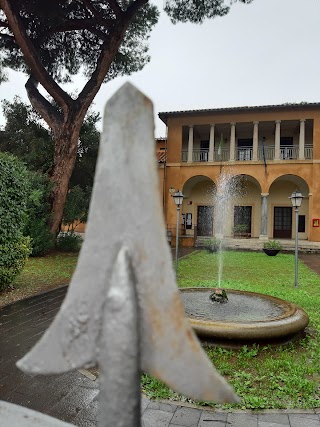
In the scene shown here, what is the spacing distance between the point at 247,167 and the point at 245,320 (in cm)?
1941

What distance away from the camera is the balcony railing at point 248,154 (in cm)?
2325

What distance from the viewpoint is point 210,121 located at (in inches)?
934

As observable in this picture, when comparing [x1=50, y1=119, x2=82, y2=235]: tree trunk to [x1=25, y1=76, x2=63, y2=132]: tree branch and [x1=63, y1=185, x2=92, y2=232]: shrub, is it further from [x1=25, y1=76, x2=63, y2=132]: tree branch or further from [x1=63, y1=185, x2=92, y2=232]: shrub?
[x1=63, y1=185, x2=92, y2=232]: shrub

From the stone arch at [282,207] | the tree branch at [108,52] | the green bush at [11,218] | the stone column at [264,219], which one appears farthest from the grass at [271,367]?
the stone arch at [282,207]

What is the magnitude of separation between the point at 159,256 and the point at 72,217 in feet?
51.4

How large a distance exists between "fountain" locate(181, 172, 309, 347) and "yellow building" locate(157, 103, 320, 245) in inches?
614

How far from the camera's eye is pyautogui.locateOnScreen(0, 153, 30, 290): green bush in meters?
7.27

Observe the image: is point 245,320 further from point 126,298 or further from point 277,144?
point 277,144

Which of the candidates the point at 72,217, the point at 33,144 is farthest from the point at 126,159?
the point at 33,144

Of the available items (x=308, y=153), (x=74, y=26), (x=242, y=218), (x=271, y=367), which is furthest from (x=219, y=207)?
(x=271, y=367)

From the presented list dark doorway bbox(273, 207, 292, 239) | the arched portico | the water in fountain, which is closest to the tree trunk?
the arched portico

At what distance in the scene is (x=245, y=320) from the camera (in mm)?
4656

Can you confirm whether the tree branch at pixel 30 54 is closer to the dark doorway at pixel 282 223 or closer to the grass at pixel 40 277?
the grass at pixel 40 277

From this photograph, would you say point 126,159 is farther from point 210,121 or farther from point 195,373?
point 210,121
